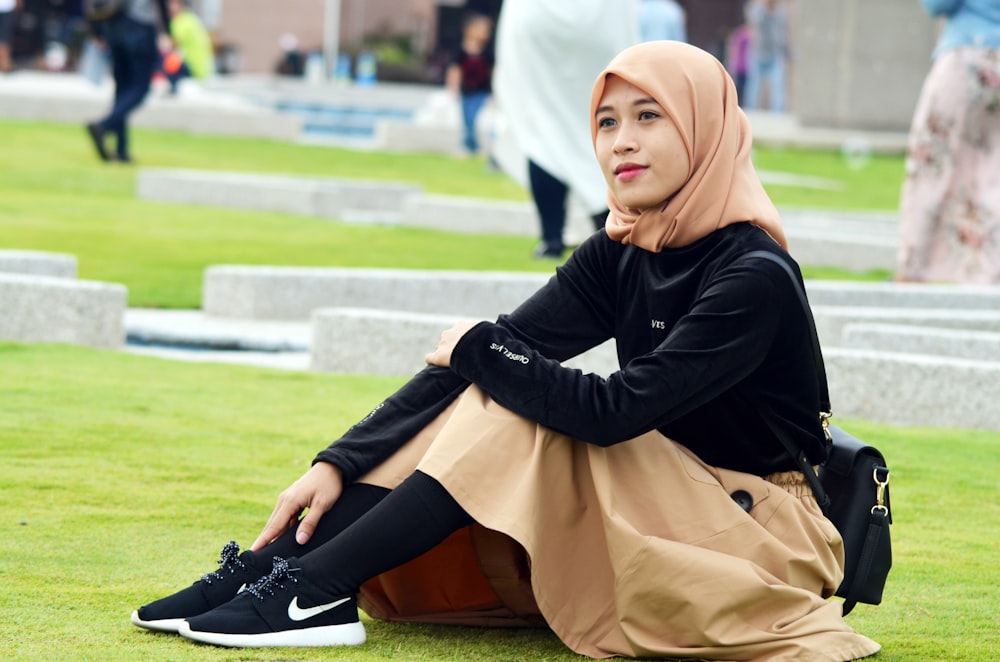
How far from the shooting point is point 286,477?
15.9ft

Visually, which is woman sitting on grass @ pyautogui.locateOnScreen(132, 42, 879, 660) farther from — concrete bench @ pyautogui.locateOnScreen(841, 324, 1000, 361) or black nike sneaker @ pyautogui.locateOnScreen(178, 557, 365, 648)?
concrete bench @ pyautogui.locateOnScreen(841, 324, 1000, 361)

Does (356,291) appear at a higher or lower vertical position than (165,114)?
higher

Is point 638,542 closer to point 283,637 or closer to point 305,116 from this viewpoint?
point 283,637

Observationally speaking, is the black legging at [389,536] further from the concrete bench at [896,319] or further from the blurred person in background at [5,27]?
the blurred person in background at [5,27]

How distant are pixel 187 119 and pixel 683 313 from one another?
20.0m

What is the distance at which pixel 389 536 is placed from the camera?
3172 millimetres

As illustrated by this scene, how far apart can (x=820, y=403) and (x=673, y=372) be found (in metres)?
0.41

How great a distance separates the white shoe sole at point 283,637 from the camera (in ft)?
10.3

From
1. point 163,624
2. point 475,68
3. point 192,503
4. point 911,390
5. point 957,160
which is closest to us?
point 163,624

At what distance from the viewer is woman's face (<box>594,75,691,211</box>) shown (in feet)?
10.9

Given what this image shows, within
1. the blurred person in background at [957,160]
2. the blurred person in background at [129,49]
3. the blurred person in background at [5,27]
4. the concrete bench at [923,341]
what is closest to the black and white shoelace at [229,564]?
the concrete bench at [923,341]

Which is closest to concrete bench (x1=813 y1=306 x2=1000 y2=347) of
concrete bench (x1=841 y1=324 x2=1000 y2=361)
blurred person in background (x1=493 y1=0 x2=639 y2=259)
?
concrete bench (x1=841 y1=324 x2=1000 y2=361)

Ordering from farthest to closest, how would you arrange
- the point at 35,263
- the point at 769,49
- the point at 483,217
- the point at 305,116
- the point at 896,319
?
the point at 305,116
the point at 769,49
the point at 483,217
the point at 35,263
the point at 896,319

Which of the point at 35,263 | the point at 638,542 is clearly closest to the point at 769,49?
the point at 35,263
